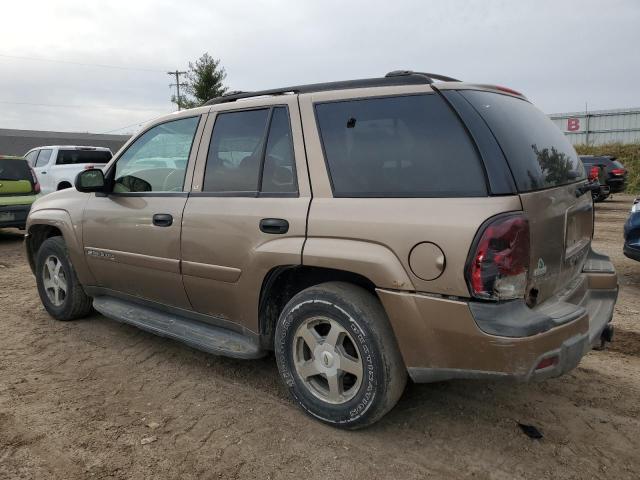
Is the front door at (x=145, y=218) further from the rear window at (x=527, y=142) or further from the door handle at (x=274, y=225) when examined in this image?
the rear window at (x=527, y=142)

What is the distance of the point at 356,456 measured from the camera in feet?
8.46

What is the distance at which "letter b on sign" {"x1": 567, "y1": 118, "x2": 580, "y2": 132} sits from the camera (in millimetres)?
27875

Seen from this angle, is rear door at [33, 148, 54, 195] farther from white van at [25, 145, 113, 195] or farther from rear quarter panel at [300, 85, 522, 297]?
rear quarter panel at [300, 85, 522, 297]

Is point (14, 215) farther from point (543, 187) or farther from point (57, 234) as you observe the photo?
point (543, 187)

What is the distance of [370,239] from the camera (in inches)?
99.9

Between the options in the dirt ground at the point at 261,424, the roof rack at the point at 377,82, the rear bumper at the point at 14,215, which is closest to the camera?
the dirt ground at the point at 261,424

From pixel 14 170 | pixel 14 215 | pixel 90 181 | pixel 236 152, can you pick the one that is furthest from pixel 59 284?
pixel 14 170

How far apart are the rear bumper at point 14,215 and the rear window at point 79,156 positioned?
4737 millimetres

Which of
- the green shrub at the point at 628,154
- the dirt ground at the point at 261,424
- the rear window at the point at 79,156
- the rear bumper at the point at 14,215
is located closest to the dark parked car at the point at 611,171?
the green shrub at the point at 628,154

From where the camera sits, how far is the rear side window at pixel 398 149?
7.87 feet

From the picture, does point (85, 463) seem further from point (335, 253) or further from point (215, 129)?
point (215, 129)

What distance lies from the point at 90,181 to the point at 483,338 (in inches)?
123

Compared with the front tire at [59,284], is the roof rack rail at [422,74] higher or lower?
higher

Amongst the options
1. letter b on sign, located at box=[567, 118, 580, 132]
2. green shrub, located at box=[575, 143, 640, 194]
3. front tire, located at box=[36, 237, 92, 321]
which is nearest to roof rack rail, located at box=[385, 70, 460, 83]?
front tire, located at box=[36, 237, 92, 321]
